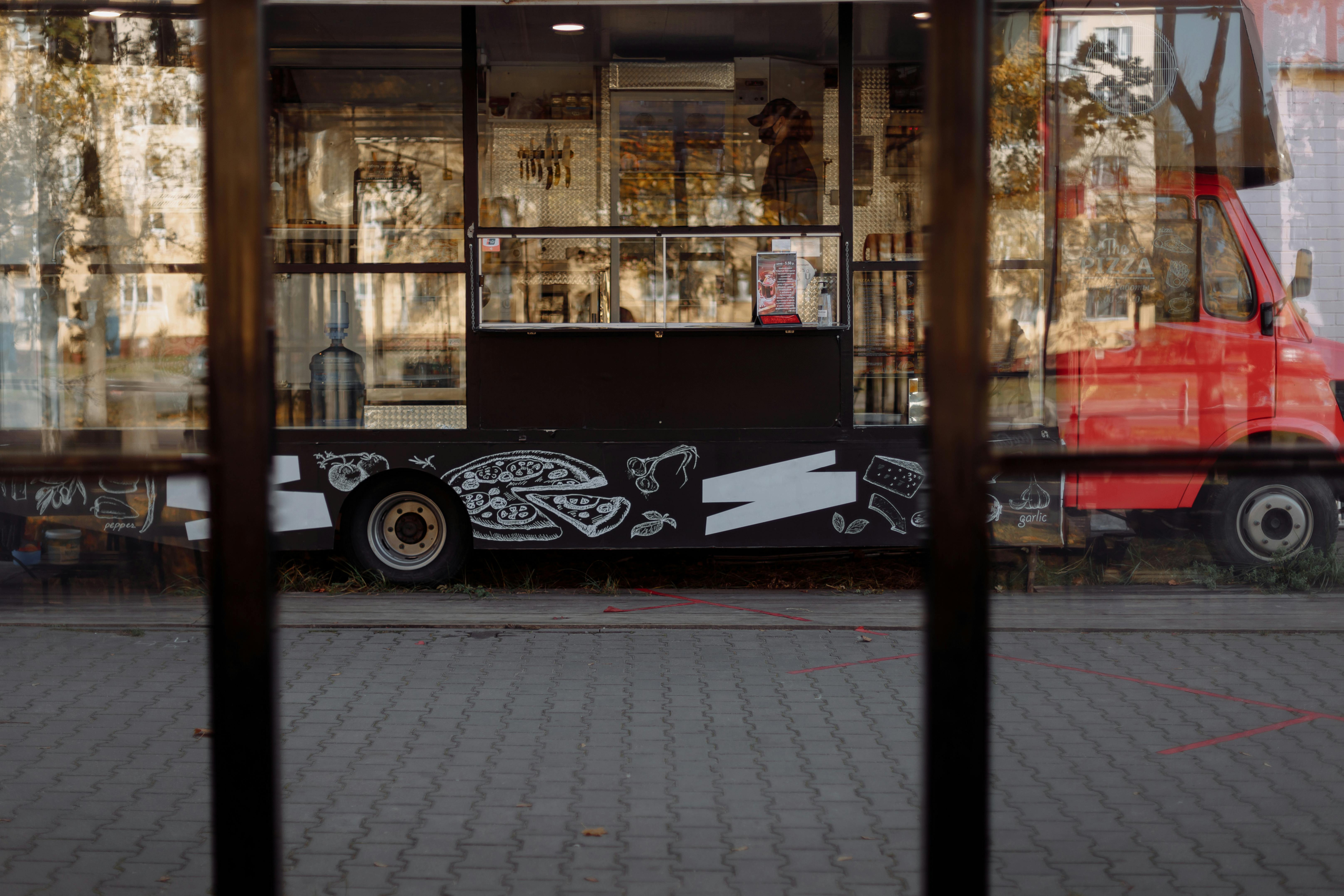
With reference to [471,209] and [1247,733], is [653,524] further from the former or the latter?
[1247,733]

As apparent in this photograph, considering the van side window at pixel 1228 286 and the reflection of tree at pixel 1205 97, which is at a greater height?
the reflection of tree at pixel 1205 97

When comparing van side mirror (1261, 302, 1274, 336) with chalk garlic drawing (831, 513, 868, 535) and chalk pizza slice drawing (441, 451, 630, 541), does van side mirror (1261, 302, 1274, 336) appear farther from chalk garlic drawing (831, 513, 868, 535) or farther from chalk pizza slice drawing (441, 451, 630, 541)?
chalk pizza slice drawing (441, 451, 630, 541)

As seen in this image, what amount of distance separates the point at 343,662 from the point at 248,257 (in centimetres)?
454

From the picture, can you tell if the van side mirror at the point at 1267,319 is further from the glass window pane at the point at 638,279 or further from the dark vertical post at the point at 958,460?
the dark vertical post at the point at 958,460

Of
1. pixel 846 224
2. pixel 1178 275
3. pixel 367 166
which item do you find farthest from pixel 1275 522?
pixel 367 166

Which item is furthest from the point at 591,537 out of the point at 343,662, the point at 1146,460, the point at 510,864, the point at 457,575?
the point at 1146,460

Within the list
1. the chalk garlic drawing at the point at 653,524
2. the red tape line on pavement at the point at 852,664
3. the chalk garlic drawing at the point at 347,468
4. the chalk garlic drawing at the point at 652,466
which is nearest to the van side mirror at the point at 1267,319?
the red tape line on pavement at the point at 852,664

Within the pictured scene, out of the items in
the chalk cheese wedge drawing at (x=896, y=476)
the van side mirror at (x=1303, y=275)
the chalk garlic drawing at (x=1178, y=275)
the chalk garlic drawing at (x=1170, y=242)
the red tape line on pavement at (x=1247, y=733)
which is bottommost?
the red tape line on pavement at (x=1247, y=733)

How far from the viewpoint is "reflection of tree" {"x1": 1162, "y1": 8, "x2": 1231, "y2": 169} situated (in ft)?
17.0

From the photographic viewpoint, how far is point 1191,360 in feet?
25.1

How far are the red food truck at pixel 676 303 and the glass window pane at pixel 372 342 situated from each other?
0.02 m

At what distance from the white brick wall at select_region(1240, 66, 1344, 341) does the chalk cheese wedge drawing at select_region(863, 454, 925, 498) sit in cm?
242

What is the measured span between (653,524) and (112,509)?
11.2 feet

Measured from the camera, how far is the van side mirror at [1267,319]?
24.7 feet
